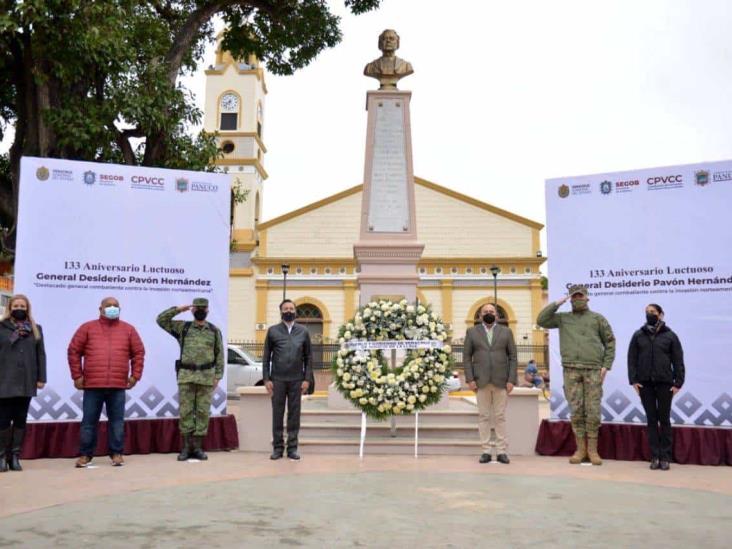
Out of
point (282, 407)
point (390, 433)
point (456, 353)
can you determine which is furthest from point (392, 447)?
point (456, 353)

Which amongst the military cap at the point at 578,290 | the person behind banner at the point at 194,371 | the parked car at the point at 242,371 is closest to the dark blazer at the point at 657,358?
the military cap at the point at 578,290

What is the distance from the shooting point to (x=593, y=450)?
715 cm

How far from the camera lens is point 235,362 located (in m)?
17.8

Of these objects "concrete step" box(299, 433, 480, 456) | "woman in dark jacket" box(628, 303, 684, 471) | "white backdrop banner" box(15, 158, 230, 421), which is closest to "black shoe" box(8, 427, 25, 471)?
"white backdrop banner" box(15, 158, 230, 421)

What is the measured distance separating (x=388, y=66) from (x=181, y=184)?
4089mm

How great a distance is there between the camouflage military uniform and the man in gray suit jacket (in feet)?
8.79

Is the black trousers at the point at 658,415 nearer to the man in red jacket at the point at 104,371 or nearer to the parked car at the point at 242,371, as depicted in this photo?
the man in red jacket at the point at 104,371

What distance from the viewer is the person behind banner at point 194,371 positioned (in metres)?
7.22

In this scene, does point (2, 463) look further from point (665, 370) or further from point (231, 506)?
point (665, 370)

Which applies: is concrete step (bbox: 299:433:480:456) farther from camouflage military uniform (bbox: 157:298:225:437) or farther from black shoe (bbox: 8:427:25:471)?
black shoe (bbox: 8:427:25:471)

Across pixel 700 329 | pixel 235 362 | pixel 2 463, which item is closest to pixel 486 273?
pixel 235 362

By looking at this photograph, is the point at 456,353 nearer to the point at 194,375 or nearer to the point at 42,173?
the point at 194,375

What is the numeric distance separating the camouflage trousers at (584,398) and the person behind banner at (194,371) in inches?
145

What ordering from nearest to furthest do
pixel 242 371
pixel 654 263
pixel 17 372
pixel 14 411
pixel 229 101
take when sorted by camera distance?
pixel 17 372, pixel 14 411, pixel 654 263, pixel 242 371, pixel 229 101
